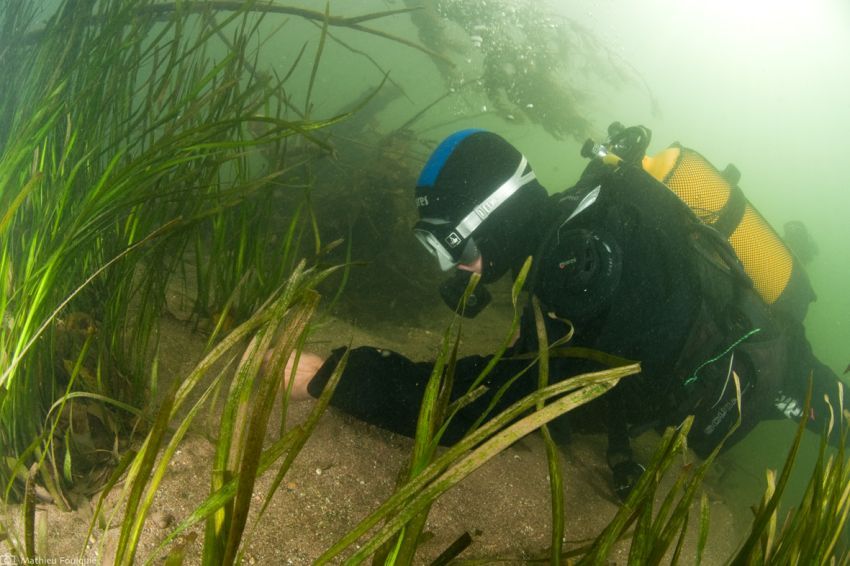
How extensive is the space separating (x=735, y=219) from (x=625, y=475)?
199cm

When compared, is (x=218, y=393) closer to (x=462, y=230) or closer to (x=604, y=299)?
(x=462, y=230)

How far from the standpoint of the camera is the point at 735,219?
3307mm

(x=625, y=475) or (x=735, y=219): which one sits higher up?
(x=735, y=219)

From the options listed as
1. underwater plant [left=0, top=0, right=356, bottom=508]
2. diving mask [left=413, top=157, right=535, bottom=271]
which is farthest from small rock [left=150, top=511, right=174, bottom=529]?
diving mask [left=413, top=157, right=535, bottom=271]

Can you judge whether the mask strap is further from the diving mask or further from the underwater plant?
the underwater plant

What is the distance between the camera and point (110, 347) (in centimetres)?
192

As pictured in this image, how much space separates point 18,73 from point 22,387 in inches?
124

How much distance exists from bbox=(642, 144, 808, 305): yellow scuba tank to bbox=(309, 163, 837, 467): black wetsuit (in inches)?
26.3

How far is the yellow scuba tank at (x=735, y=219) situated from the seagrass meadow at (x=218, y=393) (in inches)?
50.0

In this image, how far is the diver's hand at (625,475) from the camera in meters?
2.56

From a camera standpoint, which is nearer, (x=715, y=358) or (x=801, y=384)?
(x=715, y=358)

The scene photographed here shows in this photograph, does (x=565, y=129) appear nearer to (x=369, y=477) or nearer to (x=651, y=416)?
(x=651, y=416)

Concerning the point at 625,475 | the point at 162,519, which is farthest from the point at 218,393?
the point at 625,475

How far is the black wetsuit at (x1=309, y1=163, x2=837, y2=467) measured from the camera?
2355mm
